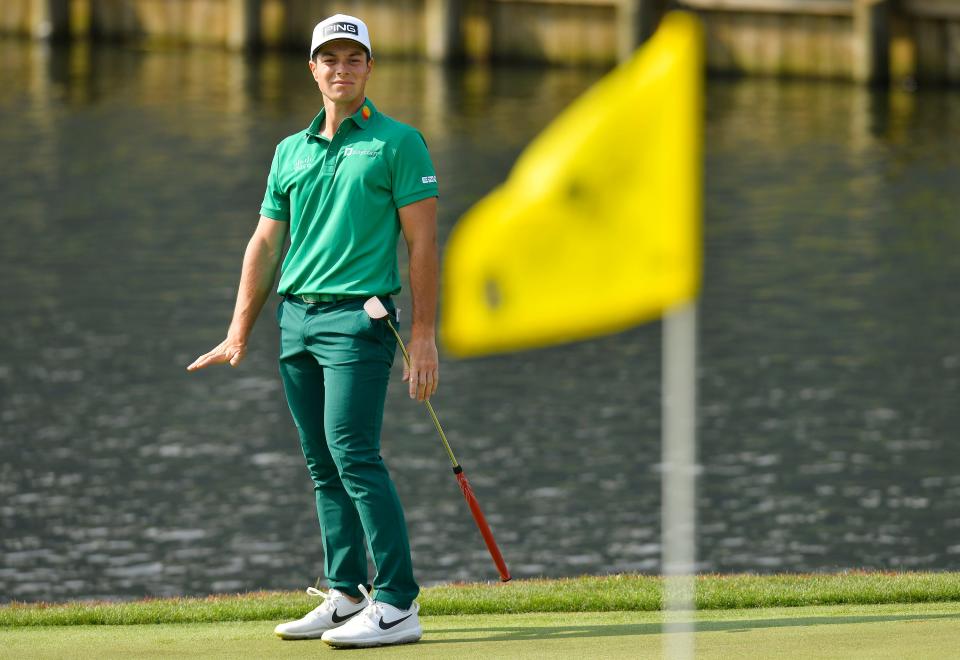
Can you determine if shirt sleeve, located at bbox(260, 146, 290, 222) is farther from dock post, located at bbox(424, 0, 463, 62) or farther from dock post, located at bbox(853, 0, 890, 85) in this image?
dock post, located at bbox(424, 0, 463, 62)

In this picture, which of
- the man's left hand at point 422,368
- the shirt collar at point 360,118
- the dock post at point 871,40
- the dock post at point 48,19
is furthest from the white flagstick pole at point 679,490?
the dock post at point 48,19

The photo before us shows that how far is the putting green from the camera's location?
6.46 meters

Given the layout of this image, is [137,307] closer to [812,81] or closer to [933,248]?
[933,248]

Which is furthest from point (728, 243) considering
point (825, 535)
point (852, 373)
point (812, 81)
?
point (812, 81)

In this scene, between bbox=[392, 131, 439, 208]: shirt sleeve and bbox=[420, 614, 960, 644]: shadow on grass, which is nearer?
bbox=[392, 131, 439, 208]: shirt sleeve

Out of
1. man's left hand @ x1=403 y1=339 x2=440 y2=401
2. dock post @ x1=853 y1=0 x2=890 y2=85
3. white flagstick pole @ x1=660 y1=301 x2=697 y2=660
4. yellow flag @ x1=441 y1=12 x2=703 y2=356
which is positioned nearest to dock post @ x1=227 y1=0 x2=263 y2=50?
dock post @ x1=853 y1=0 x2=890 y2=85

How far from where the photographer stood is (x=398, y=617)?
22.2 feet

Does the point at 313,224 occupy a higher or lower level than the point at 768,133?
higher

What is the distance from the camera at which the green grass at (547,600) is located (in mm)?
7902

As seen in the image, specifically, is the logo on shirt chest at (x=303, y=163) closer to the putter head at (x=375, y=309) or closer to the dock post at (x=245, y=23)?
the putter head at (x=375, y=309)

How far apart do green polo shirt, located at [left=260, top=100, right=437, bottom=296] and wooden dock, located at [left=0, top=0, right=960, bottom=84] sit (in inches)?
1427

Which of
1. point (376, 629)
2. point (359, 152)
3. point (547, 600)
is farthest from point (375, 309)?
point (547, 600)

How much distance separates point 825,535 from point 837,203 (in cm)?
1499

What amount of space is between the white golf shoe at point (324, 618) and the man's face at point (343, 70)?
5.99 ft
